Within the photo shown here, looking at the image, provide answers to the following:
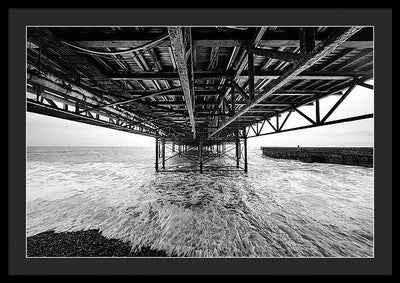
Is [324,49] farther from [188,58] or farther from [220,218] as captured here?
[220,218]

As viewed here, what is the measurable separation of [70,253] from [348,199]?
414 inches

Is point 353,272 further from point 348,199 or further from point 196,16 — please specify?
point 348,199

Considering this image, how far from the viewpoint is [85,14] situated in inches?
58.7

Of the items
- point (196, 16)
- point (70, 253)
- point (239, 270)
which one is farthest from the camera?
point (70, 253)

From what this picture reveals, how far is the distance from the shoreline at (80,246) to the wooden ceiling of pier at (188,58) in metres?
3.60

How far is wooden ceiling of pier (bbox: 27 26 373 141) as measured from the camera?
202 cm

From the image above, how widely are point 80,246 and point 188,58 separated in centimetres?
488

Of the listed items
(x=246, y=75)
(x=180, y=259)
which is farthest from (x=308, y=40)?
(x=180, y=259)

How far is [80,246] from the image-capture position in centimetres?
369

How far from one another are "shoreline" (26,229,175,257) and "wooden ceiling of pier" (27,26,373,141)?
142 inches

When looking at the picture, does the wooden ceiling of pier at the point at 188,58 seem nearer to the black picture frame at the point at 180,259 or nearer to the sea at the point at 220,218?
the black picture frame at the point at 180,259

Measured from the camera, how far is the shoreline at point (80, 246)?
135 inches

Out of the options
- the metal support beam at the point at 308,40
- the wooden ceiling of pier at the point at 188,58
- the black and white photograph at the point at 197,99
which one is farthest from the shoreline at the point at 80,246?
the metal support beam at the point at 308,40

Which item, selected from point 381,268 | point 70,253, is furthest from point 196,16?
point 70,253
